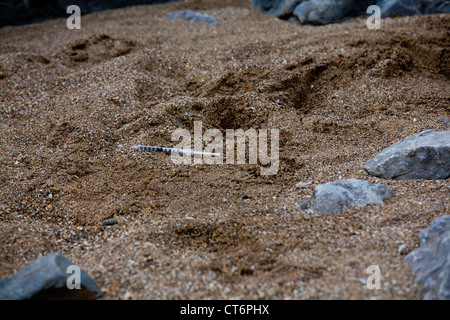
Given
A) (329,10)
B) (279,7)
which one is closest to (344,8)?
(329,10)

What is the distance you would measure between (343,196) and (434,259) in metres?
0.88

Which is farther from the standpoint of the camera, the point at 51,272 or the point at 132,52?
the point at 132,52

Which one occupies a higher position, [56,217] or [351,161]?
[351,161]

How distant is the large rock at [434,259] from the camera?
2186 mm

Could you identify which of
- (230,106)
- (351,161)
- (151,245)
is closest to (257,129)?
(230,106)

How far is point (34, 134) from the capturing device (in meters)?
4.21

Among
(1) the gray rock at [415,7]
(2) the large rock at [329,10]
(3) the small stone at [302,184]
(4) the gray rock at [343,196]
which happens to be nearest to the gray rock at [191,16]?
(2) the large rock at [329,10]

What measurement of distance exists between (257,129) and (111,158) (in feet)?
5.10

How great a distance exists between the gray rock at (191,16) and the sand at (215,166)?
15.7 inches

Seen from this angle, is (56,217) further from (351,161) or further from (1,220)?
(351,161)

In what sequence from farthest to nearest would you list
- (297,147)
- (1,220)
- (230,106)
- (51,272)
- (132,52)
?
1. (132,52)
2. (230,106)
3. (297,147)
4. (1,220)
5. (51,272)

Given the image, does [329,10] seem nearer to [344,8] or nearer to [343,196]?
[344,8]

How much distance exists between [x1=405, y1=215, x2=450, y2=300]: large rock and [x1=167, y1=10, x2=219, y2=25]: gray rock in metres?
5.36
